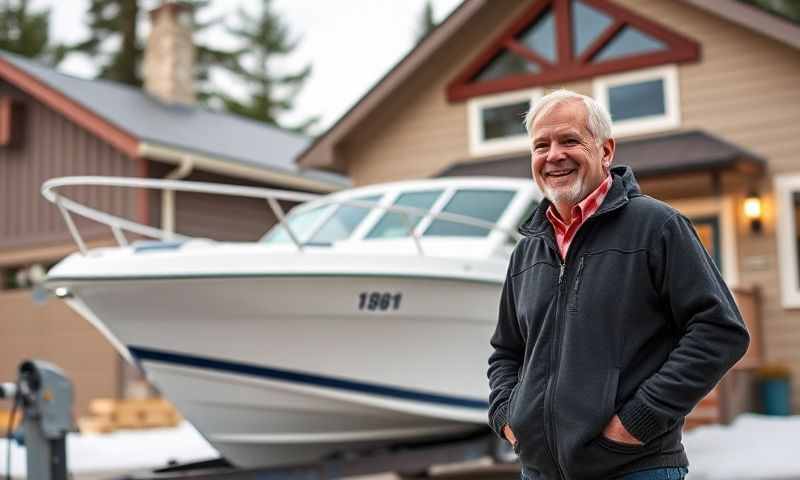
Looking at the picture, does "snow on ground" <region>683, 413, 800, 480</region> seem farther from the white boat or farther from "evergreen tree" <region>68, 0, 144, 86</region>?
"evergreen tree" <region>68, 0, 144, 86</region>

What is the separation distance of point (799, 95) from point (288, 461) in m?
7.49

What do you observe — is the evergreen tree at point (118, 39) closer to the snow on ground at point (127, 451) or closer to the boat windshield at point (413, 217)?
the snow on ground at point (127, 451)

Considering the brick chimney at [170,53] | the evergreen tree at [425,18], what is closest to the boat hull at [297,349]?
the brick chimney at [170,53]

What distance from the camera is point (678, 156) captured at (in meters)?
11.0

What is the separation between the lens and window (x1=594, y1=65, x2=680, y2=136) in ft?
39.0

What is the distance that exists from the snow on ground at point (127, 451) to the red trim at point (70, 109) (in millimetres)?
A: 3958

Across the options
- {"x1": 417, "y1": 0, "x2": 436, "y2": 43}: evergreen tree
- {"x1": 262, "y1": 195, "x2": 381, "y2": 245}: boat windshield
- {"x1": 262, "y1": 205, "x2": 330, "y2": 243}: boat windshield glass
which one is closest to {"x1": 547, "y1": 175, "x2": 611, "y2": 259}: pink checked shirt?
{"x1": 262, "y1": 195, "x2": 381, "y2": 245}: boat windshield

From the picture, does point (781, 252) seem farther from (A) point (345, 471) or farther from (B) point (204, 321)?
(B) point (204, 321)

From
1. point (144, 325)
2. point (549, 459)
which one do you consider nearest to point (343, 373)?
point (144, 325)

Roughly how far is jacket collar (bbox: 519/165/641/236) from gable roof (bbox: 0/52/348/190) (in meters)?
11.8

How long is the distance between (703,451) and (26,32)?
32829mm

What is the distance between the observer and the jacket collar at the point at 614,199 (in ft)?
7.84

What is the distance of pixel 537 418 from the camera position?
2334 mm

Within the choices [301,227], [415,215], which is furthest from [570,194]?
[301,227]
